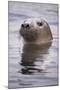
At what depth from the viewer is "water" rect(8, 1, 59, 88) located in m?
2.22

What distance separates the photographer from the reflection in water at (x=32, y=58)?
225 cm

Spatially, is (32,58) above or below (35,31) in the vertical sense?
below

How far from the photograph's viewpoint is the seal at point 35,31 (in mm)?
2256

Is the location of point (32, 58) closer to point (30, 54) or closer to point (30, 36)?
point (30, 54)

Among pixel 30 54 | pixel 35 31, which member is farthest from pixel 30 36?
pixel 30 54

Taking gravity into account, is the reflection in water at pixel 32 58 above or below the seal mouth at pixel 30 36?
below

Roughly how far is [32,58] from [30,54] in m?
0.05

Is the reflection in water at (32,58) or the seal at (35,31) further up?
the seal at (35,31)

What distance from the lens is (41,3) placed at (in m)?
2.30

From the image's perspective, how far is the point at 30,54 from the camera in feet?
7.44

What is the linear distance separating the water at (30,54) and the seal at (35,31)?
5 centimetres

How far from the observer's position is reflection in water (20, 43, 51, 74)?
2.25m

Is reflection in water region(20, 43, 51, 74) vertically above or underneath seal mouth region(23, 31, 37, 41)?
underneath

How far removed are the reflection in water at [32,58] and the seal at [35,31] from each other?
6cm
